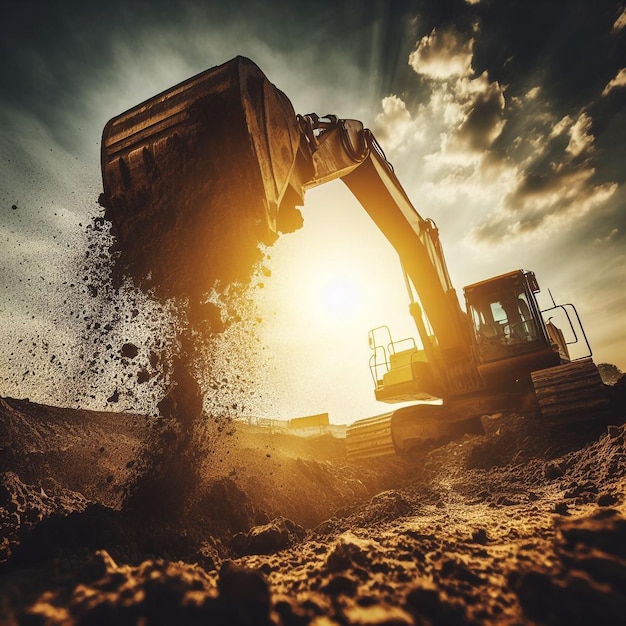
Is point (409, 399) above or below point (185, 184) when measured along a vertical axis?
below

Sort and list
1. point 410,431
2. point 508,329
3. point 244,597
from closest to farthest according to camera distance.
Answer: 1. point 244,597
2. point 508,329
3. point 410,431

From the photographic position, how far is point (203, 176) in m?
2.83

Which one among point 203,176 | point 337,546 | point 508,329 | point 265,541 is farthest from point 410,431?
point 203,176

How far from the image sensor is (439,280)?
670 cm

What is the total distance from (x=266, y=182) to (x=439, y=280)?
5.01 meters

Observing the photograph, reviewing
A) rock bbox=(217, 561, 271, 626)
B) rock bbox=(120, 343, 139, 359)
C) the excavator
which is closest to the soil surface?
rock bbox=(217, 561, 271, 626)

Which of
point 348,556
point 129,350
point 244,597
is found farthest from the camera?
point 129,350

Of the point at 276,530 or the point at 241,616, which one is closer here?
the point at 241,616

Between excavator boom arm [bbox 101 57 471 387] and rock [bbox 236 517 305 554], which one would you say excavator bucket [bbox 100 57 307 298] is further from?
rock [bbox 236 517 305 554]

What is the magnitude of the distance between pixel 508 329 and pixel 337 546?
22.0 feet

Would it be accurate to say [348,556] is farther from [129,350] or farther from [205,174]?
[129,350]

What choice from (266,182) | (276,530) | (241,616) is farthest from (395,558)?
(266,182)

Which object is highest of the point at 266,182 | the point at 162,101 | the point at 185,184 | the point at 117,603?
the point at 162,101

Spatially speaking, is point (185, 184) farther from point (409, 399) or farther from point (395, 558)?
point (409, 399)
